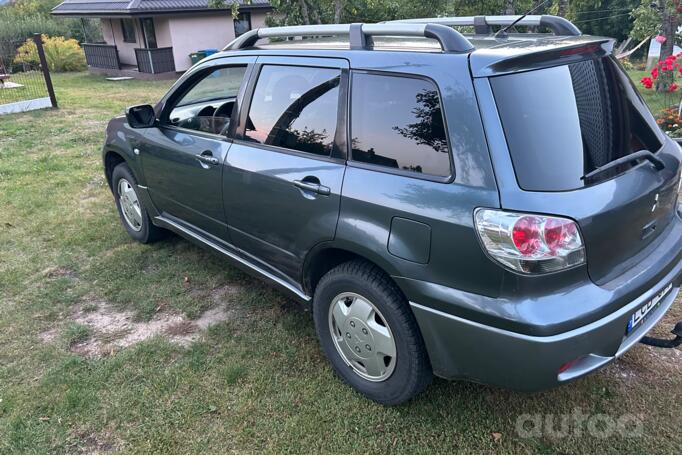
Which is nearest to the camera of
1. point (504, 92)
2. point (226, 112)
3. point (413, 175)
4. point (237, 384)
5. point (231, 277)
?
point (504, 92)

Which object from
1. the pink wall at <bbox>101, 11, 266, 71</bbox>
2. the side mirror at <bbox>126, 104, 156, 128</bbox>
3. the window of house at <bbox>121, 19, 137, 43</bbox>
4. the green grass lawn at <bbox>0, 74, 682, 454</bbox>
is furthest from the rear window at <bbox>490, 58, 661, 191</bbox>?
the window of house at <bbox>121, 19, 137, 43</bbox>

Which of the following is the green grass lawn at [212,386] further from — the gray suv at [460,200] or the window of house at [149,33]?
the window of house at [149,33]

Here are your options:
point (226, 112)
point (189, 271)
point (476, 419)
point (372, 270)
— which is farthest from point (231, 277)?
point (476, 419)

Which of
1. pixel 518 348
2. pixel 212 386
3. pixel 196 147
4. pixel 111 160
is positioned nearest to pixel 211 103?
pixel 196 147

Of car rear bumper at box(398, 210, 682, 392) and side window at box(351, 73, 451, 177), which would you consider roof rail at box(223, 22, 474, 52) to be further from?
car rear bumper at box(398, 210, 682, 392)

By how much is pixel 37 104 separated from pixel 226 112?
1079 cm

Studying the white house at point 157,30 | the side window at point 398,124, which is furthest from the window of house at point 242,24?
the side window at point 398,124

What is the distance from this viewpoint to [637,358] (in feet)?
9.94

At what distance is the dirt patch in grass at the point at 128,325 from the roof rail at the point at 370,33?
1.85m

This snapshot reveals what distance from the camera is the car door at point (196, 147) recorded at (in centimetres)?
352

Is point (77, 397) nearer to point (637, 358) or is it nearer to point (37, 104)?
point (637, 358)

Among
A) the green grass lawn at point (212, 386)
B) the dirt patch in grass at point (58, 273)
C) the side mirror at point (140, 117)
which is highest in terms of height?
the side mirror at point (140, 117)

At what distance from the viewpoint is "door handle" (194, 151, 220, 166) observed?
3.46 meters

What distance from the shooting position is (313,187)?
2750 mm
